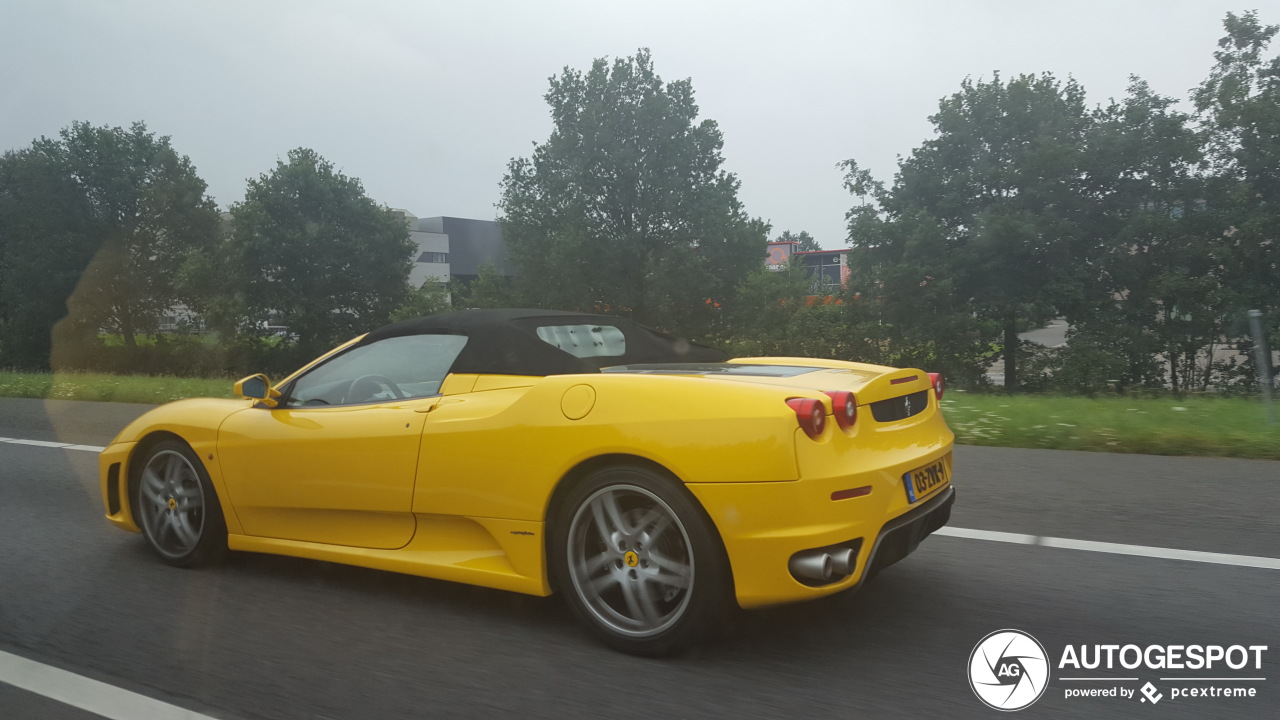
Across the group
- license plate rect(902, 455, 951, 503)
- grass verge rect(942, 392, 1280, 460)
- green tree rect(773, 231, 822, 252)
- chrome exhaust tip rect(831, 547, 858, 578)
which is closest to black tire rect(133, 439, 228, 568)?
chrome exhaust tip rect(831, 547, 858, 578)

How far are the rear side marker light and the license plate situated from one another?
30 cm

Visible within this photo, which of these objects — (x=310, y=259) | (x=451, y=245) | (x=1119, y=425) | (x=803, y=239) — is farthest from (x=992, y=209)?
(x=803, y=239)

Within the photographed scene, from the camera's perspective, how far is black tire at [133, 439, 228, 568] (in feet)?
15.6

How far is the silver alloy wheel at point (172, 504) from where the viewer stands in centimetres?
483

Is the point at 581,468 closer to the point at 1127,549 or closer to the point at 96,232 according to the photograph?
the point at 1127,549

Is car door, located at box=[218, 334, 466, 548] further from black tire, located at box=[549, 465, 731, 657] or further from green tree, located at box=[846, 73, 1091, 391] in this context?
green tree, located at box=[846, 73, 1091, 391]

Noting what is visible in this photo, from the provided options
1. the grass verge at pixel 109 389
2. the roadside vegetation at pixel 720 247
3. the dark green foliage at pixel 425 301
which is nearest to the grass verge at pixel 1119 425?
the grass verge at pixel 109 389

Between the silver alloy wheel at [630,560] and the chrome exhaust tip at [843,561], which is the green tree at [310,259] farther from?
the chrome exhaust tip at [843,561]

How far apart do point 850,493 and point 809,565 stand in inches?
11.2

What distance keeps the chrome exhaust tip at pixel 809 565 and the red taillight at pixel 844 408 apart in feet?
1.54

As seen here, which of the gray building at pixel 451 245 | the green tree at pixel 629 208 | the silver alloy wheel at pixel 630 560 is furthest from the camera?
the gray building at pixel 451 245

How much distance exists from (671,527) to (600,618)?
0.44 meters

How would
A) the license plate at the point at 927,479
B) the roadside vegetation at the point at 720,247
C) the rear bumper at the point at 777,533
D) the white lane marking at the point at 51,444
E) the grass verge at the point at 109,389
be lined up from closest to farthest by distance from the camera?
the rear bumper at the point at 777,533 < the license plate at the point at 927,479 < the white lane marking at the point at 51,444 < the grass verge at the point at 109,389 < the roadside vegetation at the point at 720,247

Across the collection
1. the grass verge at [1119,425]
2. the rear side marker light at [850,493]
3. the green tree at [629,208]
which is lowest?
the grass verge at [1119,425]
